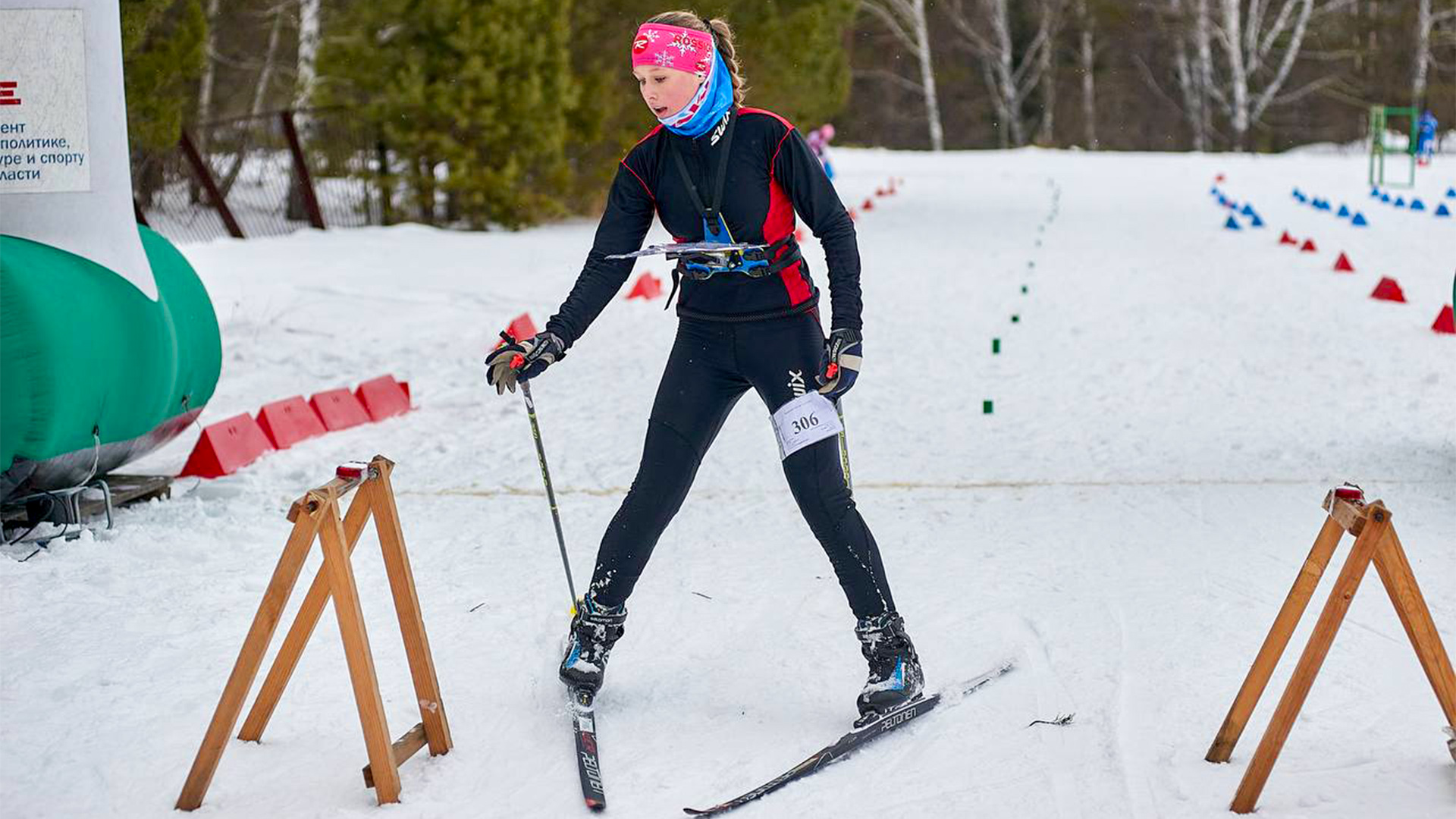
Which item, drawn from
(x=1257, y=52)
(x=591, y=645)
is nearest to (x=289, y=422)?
(x=591, y=645)

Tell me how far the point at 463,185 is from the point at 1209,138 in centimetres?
3395

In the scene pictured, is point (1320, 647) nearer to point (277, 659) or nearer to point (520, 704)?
point (520, 704)

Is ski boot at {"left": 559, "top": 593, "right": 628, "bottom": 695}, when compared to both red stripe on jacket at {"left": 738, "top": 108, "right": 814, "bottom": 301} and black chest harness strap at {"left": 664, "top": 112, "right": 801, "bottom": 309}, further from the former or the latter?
red stripe on jacket at {"left": 738, "top": 108, "right": 814, "bottom": 301}

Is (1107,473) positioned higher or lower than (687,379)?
lower

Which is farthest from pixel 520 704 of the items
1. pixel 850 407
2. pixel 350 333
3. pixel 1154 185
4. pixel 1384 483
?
pixel 1154 185

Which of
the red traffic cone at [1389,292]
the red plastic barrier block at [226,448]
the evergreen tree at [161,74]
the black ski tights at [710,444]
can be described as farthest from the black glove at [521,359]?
the red traffic cone at [1389,292]

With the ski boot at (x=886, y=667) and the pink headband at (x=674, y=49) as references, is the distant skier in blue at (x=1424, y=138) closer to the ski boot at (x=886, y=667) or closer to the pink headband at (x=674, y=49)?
the ski boot at (x=886, y=667)

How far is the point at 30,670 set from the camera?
14.9 feet

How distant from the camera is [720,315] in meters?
4.18

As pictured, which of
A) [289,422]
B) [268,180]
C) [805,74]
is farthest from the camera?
[805,74]

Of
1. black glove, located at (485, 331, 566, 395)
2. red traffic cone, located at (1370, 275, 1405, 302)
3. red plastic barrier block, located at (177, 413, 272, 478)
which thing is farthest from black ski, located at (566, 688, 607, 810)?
red traffic cone, located at (1370, 275, 1405, 302)

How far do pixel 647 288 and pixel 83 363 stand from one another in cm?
787

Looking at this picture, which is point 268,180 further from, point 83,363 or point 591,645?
point 591,645

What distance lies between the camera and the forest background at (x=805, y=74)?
58.2 feet
